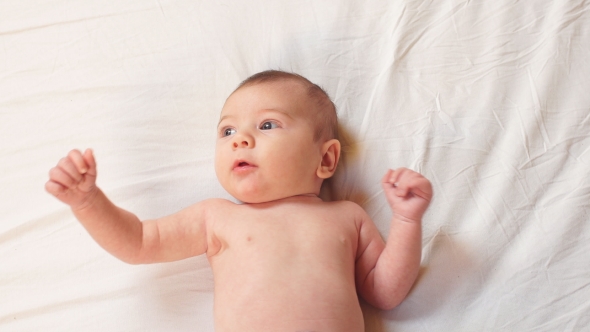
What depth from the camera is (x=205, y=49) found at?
4.45ft

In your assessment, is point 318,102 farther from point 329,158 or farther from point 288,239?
point 288,239

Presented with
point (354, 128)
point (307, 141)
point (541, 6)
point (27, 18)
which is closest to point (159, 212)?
point (307, 141)

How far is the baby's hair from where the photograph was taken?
1.16 metres

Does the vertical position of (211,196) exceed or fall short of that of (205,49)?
it falls short

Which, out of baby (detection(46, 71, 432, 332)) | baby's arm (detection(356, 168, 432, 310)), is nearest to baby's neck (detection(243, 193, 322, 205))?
baby (detection(46, 71, 432, 332))

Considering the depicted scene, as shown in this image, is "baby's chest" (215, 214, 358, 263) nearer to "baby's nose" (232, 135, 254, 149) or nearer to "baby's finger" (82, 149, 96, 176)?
"baby's nose" (232, 135, 254, 149)

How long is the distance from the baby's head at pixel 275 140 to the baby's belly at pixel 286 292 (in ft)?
0.45

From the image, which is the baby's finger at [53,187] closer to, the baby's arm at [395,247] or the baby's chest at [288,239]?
the baby's chest at [288,239]

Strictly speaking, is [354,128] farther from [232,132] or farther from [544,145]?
[544,145]

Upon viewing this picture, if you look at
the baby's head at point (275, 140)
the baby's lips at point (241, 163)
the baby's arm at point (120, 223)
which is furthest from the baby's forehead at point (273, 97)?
the baby's arm at point (120, 223)

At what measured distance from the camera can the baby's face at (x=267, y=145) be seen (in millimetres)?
1065

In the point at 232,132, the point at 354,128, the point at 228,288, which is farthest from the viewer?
the point at 354,128

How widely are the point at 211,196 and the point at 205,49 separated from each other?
0.38 meters

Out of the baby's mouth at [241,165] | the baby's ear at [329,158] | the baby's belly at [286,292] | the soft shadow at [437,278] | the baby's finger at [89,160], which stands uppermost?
the baby's finger at [89,160]
